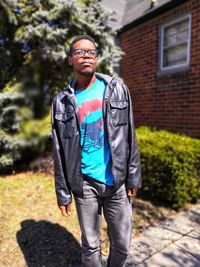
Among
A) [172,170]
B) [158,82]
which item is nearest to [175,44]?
[158,82]

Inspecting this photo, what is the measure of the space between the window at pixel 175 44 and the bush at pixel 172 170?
2138mm

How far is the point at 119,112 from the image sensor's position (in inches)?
81.0

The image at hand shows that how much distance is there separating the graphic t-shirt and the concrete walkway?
126cm

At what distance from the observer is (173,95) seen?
568cm

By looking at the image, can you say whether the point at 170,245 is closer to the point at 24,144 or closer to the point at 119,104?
the point at 119,104

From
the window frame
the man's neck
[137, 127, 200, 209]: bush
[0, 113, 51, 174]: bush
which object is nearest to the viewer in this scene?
the man's neck

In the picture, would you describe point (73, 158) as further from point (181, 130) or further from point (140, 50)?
point (140, 50)

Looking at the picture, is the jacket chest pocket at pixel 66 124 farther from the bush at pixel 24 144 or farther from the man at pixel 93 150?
the bush at pixel 24 144

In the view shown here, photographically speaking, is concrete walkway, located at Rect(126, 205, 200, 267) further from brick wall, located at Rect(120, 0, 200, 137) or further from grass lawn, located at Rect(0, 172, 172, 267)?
brick wall, located at Rect(120, 0, 200, 137)

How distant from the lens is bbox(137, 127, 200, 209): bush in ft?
12.4

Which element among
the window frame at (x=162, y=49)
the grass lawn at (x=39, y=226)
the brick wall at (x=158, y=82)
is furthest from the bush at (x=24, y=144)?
the window frame at (x=162, y=49)

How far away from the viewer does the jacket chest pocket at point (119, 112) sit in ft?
6.64

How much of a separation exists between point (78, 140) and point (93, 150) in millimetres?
137

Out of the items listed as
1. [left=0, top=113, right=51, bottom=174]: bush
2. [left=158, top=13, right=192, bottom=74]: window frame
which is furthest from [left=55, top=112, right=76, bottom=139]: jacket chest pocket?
[left=158, top=13, right=192, bottom=74]: window frame
